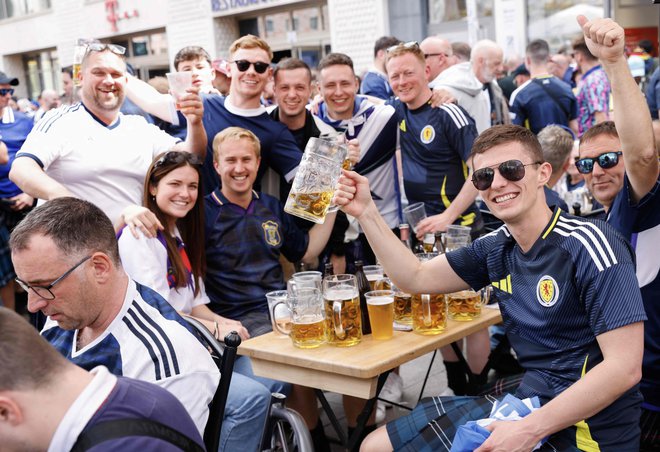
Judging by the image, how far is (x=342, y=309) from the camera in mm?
2707

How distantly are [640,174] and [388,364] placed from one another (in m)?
1.09

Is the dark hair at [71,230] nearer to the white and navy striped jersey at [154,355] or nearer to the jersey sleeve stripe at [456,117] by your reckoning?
the white and navy striped jersey at [154,355]

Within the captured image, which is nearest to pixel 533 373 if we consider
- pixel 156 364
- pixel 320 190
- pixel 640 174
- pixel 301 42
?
pixel 640 174

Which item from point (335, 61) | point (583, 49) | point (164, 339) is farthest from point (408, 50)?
point (583, 49)

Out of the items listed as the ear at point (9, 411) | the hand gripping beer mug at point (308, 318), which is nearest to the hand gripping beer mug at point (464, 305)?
the hand gripping beer mug at point (308, 318)

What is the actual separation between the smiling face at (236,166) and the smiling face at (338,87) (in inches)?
32.3

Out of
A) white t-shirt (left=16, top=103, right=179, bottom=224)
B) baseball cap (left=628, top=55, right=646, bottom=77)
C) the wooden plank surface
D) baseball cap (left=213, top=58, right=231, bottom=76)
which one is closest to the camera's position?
the wooden plank surface

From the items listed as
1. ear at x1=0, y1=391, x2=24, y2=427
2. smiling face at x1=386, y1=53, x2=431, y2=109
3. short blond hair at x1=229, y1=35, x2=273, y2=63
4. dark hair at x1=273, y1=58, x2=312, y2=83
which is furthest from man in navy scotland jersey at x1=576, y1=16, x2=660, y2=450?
ear at x1=0, y1=391, x2=24, y2=427

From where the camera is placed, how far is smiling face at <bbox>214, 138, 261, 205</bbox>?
3494 mm

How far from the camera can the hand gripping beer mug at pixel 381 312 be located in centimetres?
276

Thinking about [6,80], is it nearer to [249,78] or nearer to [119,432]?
[249,78]

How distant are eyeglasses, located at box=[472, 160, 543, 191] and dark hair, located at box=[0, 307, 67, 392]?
150 cm

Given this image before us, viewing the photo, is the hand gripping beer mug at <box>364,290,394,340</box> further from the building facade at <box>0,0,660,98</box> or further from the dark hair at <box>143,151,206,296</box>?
the building facade at <box>0,0,660,98</box>

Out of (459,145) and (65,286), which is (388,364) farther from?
(459,145)
